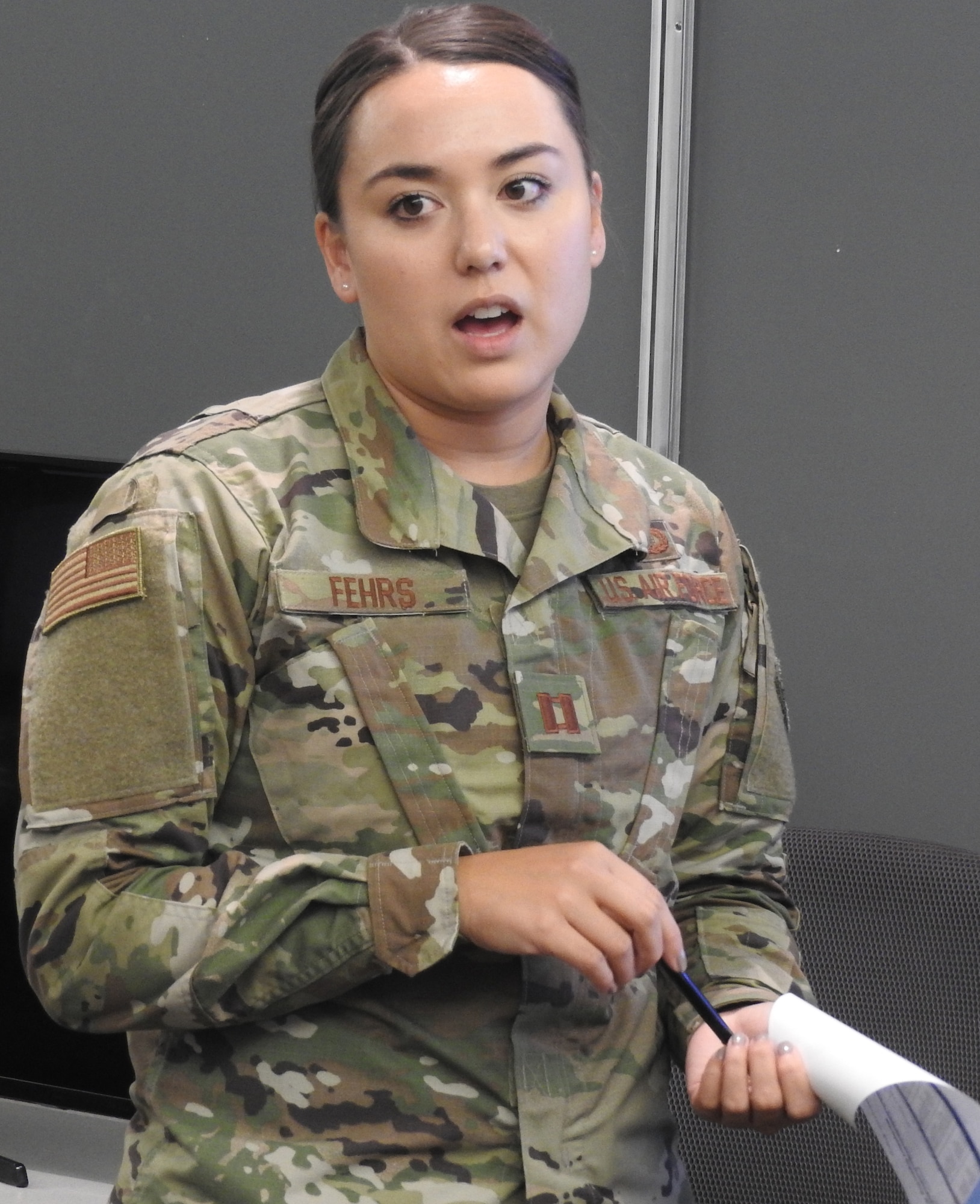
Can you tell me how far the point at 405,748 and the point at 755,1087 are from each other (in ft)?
0.90

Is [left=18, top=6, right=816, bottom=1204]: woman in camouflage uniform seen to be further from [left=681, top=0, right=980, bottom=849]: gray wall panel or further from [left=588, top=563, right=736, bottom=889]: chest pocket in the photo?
[left=681, top=0, right=980, bottom=849]: gray wall panel

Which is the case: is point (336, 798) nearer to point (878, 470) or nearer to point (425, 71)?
point (425, 71)

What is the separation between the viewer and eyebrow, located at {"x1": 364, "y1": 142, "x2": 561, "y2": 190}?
0.94 m

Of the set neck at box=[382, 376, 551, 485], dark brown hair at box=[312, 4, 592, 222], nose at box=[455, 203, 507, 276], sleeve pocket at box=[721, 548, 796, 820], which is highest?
dark brown hair at box=[312, 4, 592, 222]

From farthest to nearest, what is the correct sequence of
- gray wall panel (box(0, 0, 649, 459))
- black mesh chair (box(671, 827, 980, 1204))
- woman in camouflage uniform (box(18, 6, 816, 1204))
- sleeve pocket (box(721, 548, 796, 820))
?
1. gray wall panel (box(0, 0, 649, 459))
2. black mesh chair (box(671, 827, 980, 1204))
3. sleeve pocket (box(721, 548, 796, 820))
4. woman in camouflage uniform (box(18, 6, 816, 1204))

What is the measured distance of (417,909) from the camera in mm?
853

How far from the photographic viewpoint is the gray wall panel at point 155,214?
1.95m

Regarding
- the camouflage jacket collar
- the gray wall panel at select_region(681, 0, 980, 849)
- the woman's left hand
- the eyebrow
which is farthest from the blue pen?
the gray wall panel at select_region(681, 0, 980, 849)

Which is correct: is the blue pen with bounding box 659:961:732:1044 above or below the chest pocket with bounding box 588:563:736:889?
below

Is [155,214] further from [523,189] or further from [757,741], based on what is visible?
[757,741]

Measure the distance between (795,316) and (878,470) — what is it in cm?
20

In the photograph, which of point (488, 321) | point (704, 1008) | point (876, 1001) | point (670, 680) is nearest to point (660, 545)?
point (670, 680)

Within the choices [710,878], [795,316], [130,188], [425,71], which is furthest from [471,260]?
[130,188]

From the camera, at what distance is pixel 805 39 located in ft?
5.52
